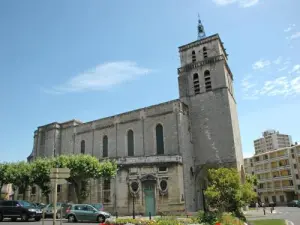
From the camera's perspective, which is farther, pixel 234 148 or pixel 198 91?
pixel 198 91

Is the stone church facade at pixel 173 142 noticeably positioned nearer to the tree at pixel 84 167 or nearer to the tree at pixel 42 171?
the tree at pixel 84 167

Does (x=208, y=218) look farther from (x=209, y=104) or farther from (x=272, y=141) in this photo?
(x=272, y=141)

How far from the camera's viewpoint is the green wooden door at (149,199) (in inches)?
1139

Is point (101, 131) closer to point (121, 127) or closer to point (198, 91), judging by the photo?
point (121, 127)

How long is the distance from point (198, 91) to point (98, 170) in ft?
52.9

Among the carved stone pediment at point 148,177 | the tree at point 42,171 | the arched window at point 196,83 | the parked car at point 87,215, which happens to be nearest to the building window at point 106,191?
the carved stone pediment at point 148,177

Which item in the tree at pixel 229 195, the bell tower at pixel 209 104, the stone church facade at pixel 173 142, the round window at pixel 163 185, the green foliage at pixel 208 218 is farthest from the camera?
the bell tower at pixel 209 104

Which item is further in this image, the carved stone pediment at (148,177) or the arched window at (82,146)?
the arched window at (82,146)

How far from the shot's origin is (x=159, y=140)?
33750 millimetres

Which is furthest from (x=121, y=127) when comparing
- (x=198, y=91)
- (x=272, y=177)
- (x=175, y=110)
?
(x=272, y=177)

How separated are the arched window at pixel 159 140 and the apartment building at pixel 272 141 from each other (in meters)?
96.8

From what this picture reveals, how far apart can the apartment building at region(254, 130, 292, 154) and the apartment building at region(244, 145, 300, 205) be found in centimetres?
5200

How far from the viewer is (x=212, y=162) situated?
3262 cm

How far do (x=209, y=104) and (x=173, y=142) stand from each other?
6761 mm
